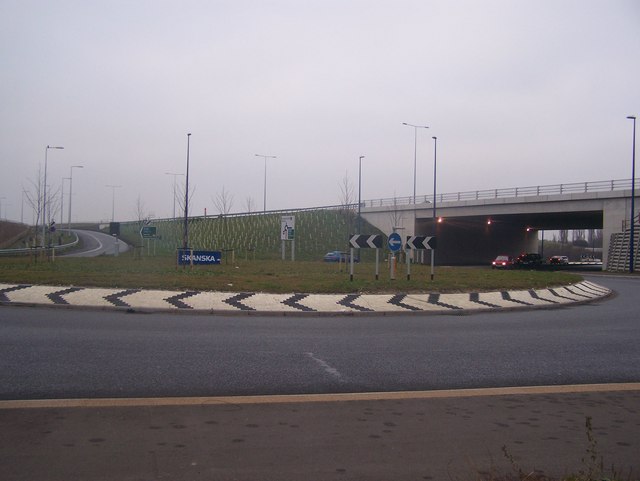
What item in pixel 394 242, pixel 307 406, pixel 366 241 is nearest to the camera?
pixel 307 406

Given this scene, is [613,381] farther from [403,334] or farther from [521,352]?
[403,334]

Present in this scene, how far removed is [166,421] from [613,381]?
6239 millimetres

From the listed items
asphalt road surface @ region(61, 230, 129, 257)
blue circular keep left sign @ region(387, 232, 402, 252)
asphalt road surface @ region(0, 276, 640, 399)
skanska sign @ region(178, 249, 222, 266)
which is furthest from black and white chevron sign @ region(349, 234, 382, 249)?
asphalt road surface @ region(61, 230, 129, 257)

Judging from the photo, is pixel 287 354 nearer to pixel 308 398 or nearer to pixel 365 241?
pixel 308 398

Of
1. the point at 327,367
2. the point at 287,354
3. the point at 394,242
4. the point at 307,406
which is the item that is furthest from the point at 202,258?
the point at 307,406

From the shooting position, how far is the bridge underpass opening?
5812 cm

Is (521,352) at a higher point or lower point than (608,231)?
lower

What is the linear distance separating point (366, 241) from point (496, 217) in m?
37.5

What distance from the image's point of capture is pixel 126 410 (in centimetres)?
660

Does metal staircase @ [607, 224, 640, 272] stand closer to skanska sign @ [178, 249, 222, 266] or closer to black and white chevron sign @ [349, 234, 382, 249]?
black and white chevron sign @ [349, 234, 382, 249]

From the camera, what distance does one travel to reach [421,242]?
2336 centimetres

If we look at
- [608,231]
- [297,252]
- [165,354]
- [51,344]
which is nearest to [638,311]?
[165,354]

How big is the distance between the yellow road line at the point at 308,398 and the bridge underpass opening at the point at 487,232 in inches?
1849

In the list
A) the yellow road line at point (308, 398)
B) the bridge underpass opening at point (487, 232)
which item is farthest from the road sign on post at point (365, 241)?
the bridge underpass opening at point (487, 232)
